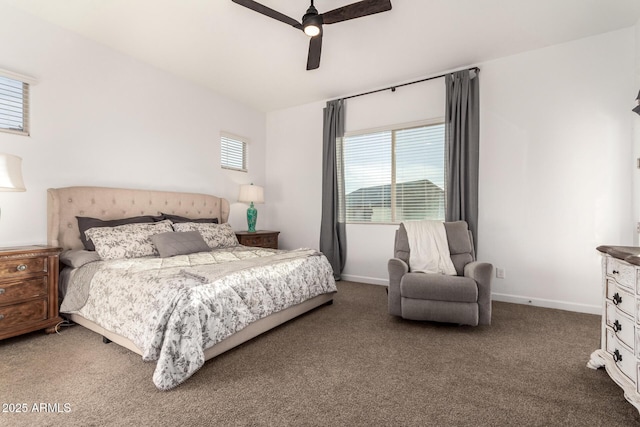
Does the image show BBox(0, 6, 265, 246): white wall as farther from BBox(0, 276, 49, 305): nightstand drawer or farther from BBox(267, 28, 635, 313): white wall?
BBox(267, 28, 635, 313): white wall

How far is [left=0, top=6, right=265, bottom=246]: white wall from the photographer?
9.14 ft

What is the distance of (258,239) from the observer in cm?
460

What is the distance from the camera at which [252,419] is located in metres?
1.52

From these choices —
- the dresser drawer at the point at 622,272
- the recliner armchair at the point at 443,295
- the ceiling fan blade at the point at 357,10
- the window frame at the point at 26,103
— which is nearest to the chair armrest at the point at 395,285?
the recliner armchair at the point at 443,295

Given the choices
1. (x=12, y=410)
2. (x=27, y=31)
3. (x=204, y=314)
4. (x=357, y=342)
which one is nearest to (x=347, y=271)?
(x=357, y=342)

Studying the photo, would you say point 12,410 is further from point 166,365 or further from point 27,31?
point 27,31

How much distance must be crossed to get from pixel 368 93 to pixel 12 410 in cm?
478

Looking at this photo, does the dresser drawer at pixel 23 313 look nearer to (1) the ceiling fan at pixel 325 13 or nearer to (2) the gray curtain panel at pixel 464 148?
(1) the ceiling fan at pixel 325 13

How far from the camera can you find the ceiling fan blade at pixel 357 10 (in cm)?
223

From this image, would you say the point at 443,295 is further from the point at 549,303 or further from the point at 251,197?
the point at 251,197

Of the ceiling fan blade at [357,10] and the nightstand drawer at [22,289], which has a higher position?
the ceiling fan blade at [357,10]

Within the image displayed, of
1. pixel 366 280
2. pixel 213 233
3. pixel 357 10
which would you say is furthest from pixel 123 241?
pixel 366 280

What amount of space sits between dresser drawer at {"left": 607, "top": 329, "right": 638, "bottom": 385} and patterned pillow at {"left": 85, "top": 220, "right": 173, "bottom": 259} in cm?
369

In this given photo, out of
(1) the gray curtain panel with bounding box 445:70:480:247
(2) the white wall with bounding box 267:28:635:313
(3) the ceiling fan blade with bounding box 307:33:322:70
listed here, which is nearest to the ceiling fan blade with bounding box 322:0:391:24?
(3) the ceiling fan blade with bounding box 307:33:322:70
